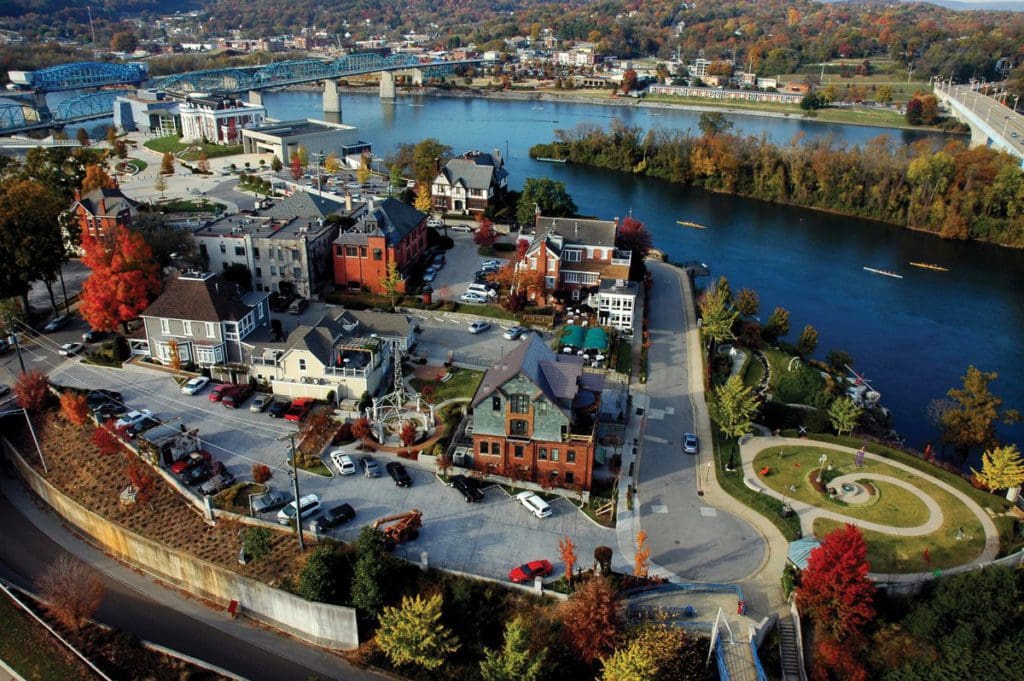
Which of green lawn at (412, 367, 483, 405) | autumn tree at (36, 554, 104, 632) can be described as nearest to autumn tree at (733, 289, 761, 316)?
green lawn at (412, 367, 483, 405)

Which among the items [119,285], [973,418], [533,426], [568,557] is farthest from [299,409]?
[973,418]

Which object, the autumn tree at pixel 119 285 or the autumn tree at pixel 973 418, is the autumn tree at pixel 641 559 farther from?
the autumn tree at pixel 119 285

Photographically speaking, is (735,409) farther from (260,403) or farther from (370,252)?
(370,252)

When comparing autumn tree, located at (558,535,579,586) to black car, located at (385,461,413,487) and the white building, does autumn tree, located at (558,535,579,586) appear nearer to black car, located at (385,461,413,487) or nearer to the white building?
black car, located at (385,461,413,487)

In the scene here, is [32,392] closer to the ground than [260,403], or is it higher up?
higher up

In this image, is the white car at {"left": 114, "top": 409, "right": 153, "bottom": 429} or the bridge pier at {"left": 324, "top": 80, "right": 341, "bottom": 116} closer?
the white car at {"left": 114, "top": 409, "right": 153, "bottom": 429}

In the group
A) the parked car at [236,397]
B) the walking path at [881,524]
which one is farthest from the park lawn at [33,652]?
the walking path at [881,524]
